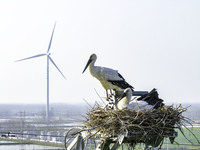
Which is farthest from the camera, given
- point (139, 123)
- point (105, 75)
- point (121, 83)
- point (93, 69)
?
point (121, 83)

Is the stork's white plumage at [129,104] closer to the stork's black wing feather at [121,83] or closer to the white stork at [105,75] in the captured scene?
the white stork at [105,75]

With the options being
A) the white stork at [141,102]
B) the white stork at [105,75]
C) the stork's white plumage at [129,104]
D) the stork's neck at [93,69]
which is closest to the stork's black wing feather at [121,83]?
the white stork at [105,75]

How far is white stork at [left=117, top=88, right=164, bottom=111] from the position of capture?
19.1ft

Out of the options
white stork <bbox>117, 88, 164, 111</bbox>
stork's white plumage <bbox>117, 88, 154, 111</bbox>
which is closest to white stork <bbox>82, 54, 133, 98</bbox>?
white stork <bbox>117, 88, 164, 111</bbox>

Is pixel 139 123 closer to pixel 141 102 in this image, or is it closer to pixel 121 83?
pixel 141 102

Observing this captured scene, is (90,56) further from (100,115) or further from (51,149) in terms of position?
(51,149)

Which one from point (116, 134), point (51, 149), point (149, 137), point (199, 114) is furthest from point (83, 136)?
point (199, 114)

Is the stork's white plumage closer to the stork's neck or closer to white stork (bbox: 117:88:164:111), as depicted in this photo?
white stork (bbox: 117:88:164:111)

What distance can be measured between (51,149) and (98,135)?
47.4 metres

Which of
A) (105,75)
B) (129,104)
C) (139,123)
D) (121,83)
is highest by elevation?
(105,75)

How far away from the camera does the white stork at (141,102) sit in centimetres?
584

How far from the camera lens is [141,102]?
6074mm

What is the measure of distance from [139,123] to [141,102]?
613mm

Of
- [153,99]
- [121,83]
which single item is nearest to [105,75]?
[121,83]
